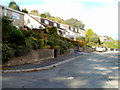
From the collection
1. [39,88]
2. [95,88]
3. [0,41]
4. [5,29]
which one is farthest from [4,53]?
[95,88]

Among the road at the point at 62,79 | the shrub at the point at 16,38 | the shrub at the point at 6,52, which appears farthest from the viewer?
the shrub at the point at 16,38

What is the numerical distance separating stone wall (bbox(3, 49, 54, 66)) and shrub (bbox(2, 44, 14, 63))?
1.46ft

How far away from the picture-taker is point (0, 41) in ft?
41.2

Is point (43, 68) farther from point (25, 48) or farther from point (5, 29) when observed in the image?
point (5, 29)

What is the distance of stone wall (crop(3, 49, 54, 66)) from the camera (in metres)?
13.3

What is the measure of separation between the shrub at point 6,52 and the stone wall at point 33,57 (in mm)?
444

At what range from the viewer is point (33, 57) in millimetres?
16547

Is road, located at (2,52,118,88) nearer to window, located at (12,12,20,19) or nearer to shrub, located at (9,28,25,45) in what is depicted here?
shrub, located at (9,28,25,45)

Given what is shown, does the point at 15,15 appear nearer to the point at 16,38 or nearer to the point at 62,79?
the point at 16,38

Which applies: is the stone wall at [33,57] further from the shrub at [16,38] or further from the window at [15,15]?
the window at [15,15]

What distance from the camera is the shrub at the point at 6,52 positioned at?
11.9m

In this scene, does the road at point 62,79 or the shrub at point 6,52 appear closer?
the road at point 62,79

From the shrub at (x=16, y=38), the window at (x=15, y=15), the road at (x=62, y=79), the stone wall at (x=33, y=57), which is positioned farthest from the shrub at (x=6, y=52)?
the window at (x=15, y=15)

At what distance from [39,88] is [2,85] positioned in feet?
5.17
